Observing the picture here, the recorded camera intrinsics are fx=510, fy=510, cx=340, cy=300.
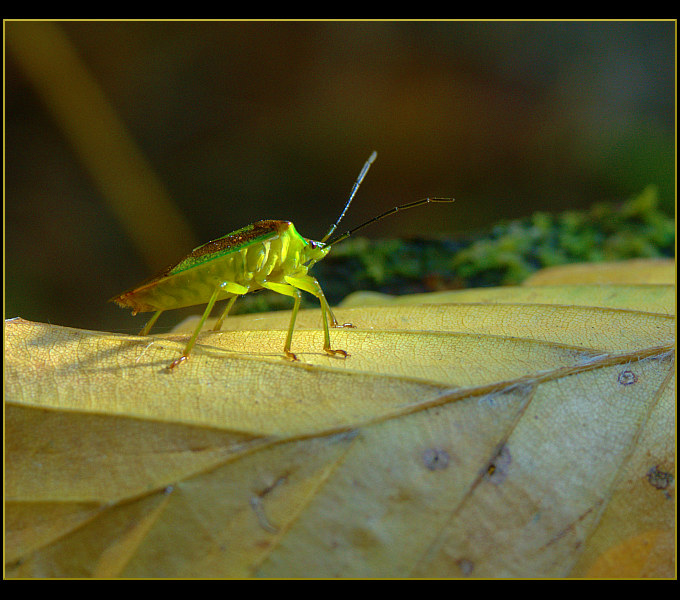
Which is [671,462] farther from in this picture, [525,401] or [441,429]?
[441,429]

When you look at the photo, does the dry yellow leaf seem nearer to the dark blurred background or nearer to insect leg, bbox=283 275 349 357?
insect leg, bbox=283 275 349 357

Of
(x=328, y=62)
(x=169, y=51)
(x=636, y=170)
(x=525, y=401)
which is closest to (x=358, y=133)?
(x=328, y=62)

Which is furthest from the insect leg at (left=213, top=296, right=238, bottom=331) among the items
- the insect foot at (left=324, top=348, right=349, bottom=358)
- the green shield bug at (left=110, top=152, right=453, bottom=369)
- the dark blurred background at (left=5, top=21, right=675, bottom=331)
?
the dark blurred background at (left=5, top=21, right=675, bottom=331)

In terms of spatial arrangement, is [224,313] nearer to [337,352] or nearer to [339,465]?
[337,352]

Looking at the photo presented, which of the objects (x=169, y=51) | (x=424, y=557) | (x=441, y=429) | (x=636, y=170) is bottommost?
(x=636, y=170)

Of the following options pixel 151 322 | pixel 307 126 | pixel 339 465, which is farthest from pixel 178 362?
pixel 307 126

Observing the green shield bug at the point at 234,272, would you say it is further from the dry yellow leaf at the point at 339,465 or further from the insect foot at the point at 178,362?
the dry yellow leaf at the point at 339,465
